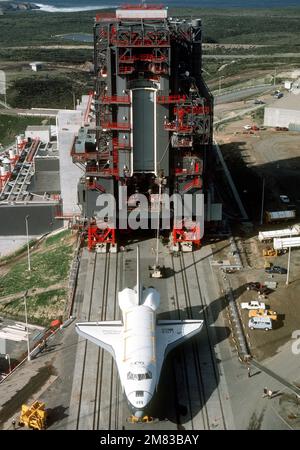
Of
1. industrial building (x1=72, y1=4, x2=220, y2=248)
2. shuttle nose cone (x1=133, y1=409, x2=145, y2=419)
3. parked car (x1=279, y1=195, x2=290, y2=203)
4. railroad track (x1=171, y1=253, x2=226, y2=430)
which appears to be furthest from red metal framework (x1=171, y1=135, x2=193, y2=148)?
shuttle nose cone (x1=133, y1=409, x2=145, y2=419)

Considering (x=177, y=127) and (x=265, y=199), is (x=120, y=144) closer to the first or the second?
(x=177, y=127)

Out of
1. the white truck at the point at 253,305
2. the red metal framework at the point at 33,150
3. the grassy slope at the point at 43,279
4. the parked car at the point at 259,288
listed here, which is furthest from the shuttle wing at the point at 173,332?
the red metal framework at the point at 33,150

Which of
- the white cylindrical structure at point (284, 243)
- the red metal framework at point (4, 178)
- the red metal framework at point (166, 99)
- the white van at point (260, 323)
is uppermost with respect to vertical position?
the red metal framework at point (4, 178)

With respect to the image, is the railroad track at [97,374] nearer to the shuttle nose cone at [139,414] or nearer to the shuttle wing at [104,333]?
the shuttle nose cone at [139,414]

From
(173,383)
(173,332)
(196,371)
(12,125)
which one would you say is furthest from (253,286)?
(12,125)
